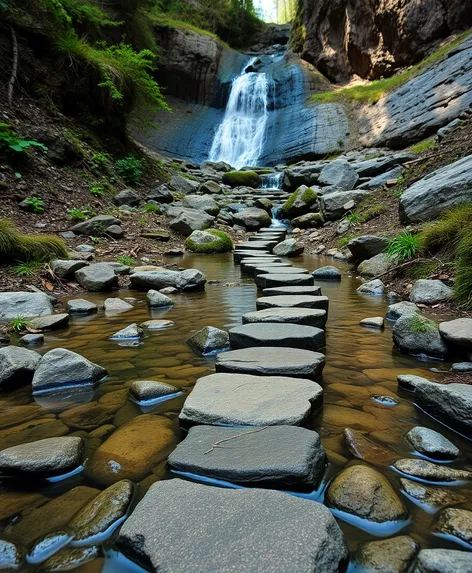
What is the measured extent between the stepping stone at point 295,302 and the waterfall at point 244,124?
53.9 feet

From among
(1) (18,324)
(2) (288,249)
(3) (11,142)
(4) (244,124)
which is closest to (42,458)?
(1) (18,324)

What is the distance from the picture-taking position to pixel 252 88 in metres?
21.2

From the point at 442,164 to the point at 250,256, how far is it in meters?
3.36

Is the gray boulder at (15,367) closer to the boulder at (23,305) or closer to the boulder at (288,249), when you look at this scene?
the boulder at (23,305)

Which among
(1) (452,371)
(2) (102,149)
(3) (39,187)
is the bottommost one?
(1) (452,371)

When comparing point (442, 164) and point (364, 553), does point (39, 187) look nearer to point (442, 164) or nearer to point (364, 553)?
point (442, 164)

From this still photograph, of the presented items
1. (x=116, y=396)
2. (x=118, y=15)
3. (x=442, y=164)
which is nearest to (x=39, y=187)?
(x=116, y=396)

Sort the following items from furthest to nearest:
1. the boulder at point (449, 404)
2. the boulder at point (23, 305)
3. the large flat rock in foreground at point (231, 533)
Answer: the boulder at point (23, 305), the boulder at point (449, 404), the large flat rock in foreground at point (231, 533)

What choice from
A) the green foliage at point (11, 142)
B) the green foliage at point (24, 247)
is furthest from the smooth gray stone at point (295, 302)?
the green foliage at point (11, 142)

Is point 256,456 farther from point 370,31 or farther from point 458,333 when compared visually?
point 370,31

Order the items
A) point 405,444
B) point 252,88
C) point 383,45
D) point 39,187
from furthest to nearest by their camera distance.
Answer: point 252,88, point 383,45, point 39,187, point 405,444

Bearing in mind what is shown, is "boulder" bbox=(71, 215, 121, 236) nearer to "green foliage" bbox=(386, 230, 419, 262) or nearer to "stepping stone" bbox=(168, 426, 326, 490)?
"green foliage" bbox=(386, 230, 419, 262)

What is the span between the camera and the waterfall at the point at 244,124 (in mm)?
19047

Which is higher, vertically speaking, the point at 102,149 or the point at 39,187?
the point at 102,149
